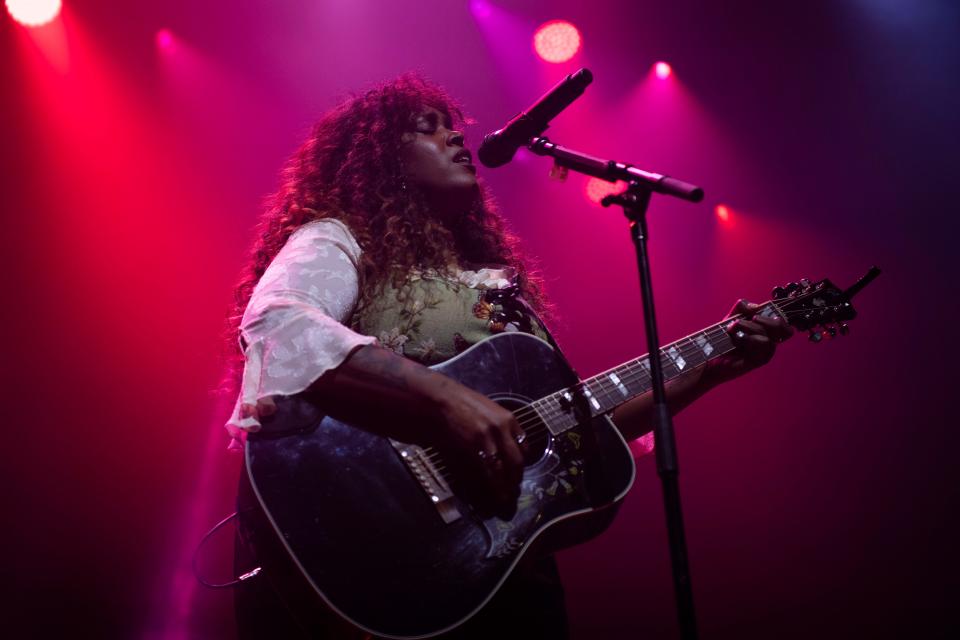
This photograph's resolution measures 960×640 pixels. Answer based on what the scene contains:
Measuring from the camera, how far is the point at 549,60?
201 inches

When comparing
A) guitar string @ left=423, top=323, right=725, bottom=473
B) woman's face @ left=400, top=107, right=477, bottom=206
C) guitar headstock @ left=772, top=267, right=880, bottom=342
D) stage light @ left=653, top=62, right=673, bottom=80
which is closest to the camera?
guitar string @ left=423, top=323, right=725, bottom=473

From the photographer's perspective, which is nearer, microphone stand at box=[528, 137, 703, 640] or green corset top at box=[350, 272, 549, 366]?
microphone stand at box=[528, 137, 703, 640]

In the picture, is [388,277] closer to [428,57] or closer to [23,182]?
[23,182]

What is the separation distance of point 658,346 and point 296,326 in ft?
2.77

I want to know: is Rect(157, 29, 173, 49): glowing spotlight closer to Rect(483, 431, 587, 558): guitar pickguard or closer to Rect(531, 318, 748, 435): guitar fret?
Rect(531, 318, 748, 435): guitar fret

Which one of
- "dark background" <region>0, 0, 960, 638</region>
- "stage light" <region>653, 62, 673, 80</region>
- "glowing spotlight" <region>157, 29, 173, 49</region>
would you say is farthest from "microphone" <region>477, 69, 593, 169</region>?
"stage light" <region>653, 62, 673, 80</region>

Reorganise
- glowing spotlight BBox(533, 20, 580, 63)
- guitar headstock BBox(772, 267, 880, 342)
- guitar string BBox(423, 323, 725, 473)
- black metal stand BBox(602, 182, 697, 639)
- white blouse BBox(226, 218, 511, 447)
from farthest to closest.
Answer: glowing spotlight BBox(533, 20, 580, 63) → guitar headstock BBox(772, 267, 880, 342) → guitar string BBox(423, 323, 725, 473) → white blouse BBox(226, 218, 511, 447) → black metal stand BBox(602, 182, 697, 639)

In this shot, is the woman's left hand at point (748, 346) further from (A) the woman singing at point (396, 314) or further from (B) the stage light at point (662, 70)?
(B) the stage light at point (662, 70)

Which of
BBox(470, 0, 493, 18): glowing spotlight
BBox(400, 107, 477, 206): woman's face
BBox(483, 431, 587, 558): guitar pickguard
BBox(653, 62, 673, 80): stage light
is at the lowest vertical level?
BBox(483, 431, 587, 558): guitar pickguard

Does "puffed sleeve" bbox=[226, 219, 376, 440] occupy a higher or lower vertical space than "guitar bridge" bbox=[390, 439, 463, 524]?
higher

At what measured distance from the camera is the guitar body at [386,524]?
131cm

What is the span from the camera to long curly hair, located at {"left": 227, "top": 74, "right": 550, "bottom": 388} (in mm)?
2143

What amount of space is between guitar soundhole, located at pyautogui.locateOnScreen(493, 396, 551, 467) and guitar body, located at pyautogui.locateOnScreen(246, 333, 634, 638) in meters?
0.02

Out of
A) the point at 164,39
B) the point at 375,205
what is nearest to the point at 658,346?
the point at 375,205
